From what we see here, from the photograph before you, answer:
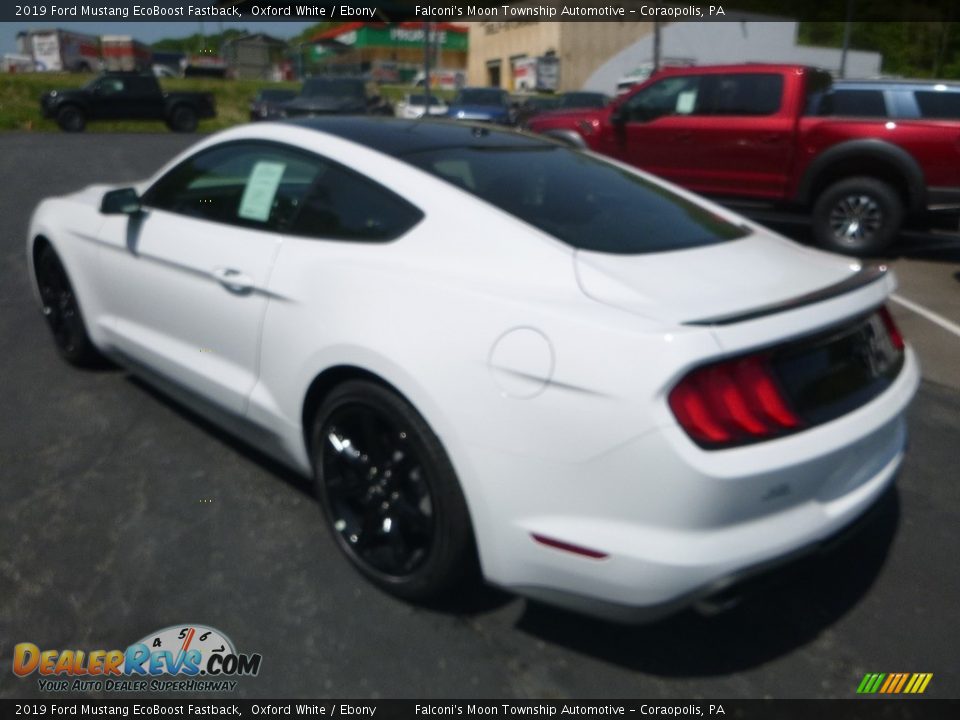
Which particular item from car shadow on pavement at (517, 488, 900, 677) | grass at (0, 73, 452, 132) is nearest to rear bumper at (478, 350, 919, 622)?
car shadow on pavement at (517, 488, 900, 677)

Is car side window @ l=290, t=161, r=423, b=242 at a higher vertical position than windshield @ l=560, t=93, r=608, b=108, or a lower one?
higher

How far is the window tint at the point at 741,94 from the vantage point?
29.0 feet

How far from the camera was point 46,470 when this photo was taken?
364cm

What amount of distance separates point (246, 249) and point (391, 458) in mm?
1040

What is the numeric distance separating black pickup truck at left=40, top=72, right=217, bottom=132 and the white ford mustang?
25.1m

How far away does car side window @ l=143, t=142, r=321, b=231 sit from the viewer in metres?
3.19

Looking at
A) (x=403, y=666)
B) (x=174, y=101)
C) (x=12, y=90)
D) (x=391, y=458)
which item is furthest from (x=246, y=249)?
(x=12, y=90)

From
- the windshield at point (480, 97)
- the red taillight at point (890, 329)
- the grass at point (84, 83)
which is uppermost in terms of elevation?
the red taillight at point (890, 329)

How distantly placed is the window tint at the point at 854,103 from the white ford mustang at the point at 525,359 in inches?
236

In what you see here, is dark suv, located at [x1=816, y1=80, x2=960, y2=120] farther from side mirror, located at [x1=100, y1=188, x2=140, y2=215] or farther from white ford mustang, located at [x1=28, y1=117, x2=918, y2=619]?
side mirror, located at [x1=100, y1=188, x2=140, y2=215]

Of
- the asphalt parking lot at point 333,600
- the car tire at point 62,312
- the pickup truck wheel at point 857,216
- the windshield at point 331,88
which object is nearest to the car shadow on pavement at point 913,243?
the pickup truck wheel at point 857,216

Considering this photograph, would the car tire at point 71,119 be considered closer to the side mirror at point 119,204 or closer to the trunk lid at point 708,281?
the side mirror at point 119,204

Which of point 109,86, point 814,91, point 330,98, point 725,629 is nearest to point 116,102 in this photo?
point 109,86
